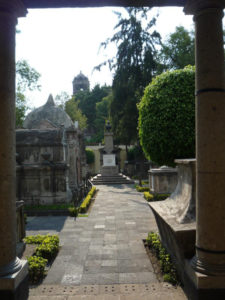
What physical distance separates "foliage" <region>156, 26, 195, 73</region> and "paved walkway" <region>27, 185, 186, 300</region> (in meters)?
24.5

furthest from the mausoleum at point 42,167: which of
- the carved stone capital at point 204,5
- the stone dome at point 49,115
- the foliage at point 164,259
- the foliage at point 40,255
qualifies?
the stone dome at point 49,115

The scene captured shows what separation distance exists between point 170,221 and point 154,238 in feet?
5.90

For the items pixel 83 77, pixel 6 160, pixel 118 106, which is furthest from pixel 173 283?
pixel 83 77

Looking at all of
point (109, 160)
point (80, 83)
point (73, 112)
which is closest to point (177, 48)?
point (109, 160)

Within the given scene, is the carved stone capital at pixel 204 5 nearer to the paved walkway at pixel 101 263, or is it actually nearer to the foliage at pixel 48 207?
the paved walkway at pixel 101 263

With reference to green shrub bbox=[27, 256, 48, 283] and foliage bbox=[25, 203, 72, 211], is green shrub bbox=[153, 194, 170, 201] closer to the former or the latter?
foliage bbox=[25, 203, 72, 211]

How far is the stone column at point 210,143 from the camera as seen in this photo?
3.37 metres

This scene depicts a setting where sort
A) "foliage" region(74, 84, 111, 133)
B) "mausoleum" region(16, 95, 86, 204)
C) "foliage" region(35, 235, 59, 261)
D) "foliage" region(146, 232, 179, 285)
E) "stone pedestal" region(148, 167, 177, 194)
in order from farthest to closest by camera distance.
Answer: "foliage" region(74, 84, 111, 133) < "stone pedestal" region(148, 167, 177, 194) < "mausoleum" region(16, 95, 86, 204) < "foliage" region(35, 235, 59, 261) < "foliage" region(146, 232, 179, 285)

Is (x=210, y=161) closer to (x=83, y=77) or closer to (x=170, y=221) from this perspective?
(x=170, y=221)

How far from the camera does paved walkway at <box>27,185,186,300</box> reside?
4.08 m

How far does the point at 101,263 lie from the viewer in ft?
17.4

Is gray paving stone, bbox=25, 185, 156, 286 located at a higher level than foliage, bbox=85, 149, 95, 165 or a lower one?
lower

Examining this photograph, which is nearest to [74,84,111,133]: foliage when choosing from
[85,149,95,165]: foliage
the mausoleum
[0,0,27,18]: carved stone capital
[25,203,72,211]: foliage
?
[85,149,95,165]: foliage

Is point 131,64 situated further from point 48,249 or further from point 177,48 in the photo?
point 48,249
